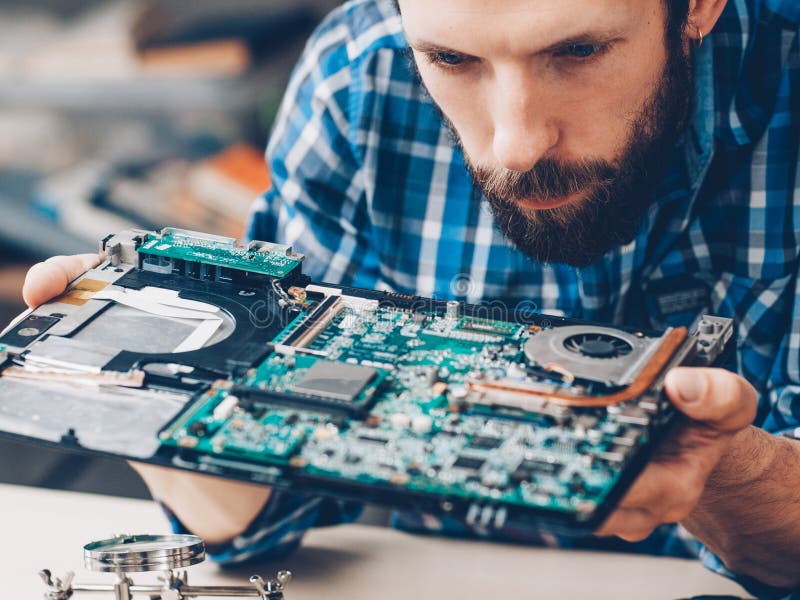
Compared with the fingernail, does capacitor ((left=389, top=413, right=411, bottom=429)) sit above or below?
below

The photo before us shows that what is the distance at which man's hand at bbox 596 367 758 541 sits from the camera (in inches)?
35.2

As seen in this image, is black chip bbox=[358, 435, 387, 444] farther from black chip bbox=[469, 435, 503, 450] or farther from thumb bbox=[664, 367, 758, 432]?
thumb bbox=[664, 367, 758, 432]

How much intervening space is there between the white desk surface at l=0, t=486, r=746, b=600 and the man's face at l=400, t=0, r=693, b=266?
38 centimetres

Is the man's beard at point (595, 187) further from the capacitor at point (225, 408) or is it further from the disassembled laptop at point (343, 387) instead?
the capacitor at point (225, 408)

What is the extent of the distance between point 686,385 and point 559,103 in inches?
14.8

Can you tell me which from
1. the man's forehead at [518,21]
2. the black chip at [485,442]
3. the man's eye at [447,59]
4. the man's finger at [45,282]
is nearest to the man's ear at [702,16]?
the man's forehead at [518,21]

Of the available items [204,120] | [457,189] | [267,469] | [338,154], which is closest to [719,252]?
[457,189]

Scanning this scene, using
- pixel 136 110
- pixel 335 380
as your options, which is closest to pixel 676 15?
pixel 335 380

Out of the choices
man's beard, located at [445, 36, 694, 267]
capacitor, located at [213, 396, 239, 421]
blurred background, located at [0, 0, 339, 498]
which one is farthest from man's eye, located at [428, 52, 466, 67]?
blurred background, located at [0, 0, 339, 498]

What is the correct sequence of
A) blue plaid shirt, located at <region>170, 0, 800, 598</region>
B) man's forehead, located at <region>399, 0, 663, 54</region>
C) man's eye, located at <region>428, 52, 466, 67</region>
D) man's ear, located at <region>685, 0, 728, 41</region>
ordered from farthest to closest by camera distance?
1. blue plaid shirt, located at <region>170, 0, 800, 598</region>
2. man's ear, located at <region>685, 0, 728, 41</region>
3. man's eye, located at <region>428, 52, 466, 67</region>
4. man's forehead, located at <region>399, 0, 663, 54</region>

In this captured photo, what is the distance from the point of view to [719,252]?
58.4 inches

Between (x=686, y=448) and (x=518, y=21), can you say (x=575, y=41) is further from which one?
(x=686, y=448)

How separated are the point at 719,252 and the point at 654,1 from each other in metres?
0.46

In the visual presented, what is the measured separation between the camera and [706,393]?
0.89 m
